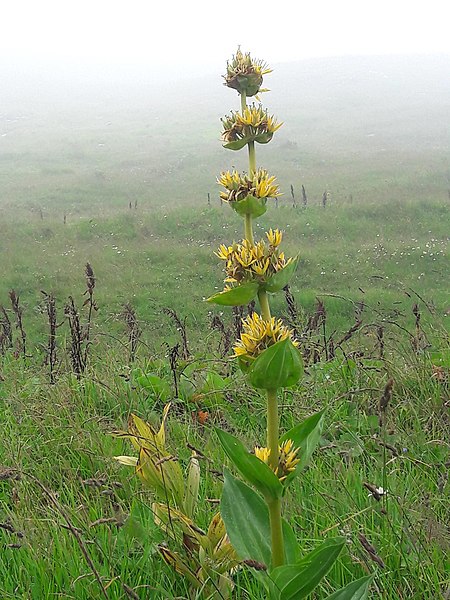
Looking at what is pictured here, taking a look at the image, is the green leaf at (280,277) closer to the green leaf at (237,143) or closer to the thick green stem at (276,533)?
the green leaf at (237,143)

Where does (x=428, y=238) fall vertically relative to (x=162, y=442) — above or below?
below

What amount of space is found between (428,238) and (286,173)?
16.1 metres

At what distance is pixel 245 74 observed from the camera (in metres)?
1.89

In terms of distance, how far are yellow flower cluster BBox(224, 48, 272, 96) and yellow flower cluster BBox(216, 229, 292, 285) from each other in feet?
1.72

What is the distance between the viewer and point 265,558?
→ 72.9 inches

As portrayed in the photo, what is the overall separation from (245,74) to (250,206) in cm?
44

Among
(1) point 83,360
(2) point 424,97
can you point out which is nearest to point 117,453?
(1) point 83,360

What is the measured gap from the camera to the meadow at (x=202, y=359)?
2357 mm

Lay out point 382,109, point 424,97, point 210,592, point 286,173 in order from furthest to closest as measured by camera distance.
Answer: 1. point 424,97
2. point 382,109
3. point 286,173
4. point 210,592

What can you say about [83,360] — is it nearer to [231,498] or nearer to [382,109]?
[231,498]

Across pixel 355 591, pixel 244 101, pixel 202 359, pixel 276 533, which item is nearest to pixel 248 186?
pixel 244 101

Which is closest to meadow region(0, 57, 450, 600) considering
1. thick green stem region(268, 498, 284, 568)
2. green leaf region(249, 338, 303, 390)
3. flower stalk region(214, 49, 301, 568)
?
thick green stem region(268, 498, 284, 568)

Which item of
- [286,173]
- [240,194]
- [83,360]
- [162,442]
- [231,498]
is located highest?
[240,194]

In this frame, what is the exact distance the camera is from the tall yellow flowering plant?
1628mm
